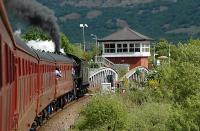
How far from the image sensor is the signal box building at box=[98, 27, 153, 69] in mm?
84188

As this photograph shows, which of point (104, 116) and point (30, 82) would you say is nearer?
point (30, 82)

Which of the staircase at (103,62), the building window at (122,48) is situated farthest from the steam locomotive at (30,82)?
the building window at (122,48)

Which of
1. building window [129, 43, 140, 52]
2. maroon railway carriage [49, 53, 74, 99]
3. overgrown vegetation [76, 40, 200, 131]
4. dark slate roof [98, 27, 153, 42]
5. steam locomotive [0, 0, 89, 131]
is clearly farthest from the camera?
dark slate roof [98, 27, 153, 42]

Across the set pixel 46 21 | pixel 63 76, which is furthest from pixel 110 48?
pixel 63 76

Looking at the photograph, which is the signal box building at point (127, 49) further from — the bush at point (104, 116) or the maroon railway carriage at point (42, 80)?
the bush at point (104, 116)

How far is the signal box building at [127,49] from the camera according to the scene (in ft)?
276

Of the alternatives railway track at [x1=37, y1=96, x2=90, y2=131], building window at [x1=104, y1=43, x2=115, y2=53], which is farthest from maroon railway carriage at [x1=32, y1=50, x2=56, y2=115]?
building window at [x1=104, y1=43, x2=115, y2=53]

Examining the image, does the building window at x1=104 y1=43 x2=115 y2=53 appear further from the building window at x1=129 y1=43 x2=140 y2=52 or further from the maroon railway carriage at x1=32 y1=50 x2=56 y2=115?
the maroon railway carriage at x1=32 y1=50 x2=56 y2=115

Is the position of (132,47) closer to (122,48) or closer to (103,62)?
(122,48)

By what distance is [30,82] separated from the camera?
1541 centimetres

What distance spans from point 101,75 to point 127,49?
28359 mm

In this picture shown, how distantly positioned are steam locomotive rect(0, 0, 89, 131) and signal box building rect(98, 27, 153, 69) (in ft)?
118

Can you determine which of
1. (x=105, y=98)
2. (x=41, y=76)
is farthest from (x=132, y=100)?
(x=41, y=76)

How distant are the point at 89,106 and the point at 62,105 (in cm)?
1198
